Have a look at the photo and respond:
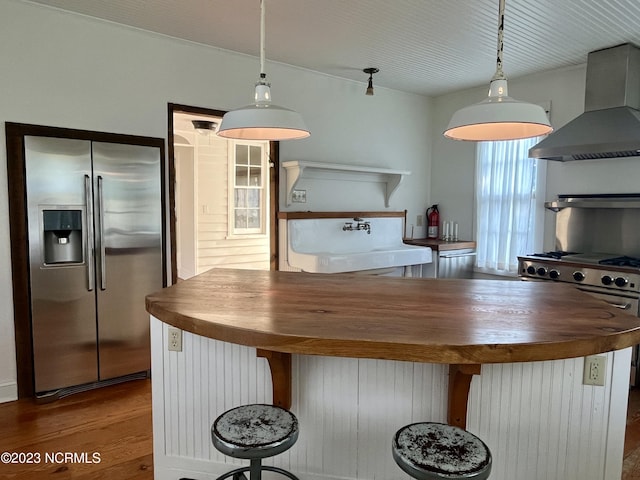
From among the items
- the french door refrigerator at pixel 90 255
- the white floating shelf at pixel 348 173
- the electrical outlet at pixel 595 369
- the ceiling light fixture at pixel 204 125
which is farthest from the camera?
the ceiling light fixture at pixel 204 125

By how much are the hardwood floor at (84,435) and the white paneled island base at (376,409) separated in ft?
1.27

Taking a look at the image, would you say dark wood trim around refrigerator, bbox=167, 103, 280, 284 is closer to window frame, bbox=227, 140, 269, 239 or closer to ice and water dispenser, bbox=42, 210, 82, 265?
ice and water dispenser, bbox=42, 210, 82, 265

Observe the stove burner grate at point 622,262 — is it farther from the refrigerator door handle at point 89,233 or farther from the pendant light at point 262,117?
the refrigerator door handle at point 89,233

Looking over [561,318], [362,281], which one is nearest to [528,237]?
[362,281]

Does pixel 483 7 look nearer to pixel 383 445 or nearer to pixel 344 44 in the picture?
pixel 344 44

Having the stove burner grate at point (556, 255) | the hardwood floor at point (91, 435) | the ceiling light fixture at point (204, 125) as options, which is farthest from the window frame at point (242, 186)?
the stove burner grate at point (556, 255)

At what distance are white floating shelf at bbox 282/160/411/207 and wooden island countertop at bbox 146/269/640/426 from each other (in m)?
1.87

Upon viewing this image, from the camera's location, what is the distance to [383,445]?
1825 mm

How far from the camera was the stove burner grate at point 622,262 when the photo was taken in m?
3.16

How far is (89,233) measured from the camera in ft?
9.73

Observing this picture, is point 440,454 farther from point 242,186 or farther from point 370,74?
point 242,186

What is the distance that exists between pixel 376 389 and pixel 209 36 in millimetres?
2787

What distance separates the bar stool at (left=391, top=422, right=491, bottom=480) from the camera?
121 centimetres

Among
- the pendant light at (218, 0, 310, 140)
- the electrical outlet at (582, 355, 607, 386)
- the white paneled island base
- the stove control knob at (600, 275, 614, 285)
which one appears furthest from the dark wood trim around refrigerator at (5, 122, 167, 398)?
the stove control knob at (600, 275, 614, 285)
